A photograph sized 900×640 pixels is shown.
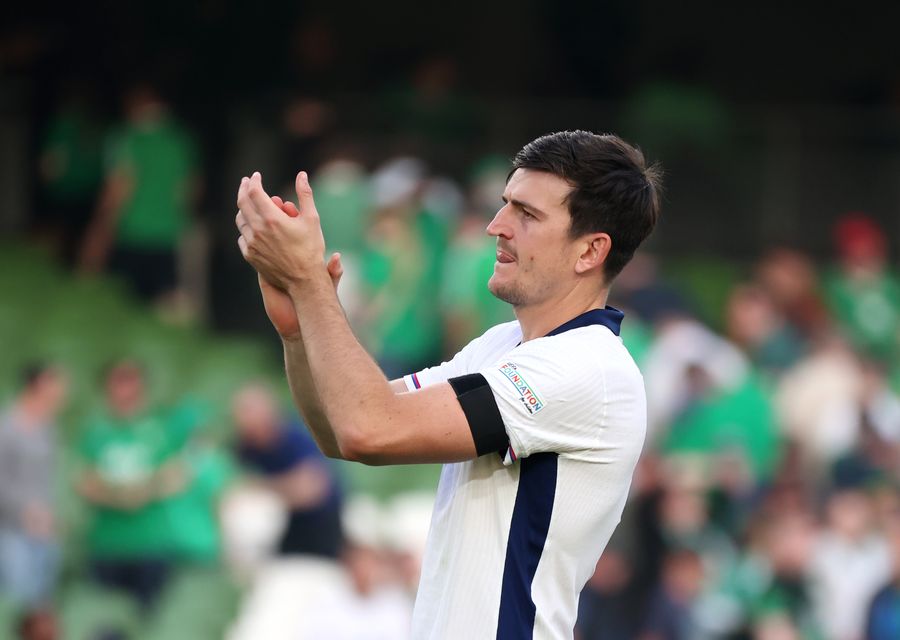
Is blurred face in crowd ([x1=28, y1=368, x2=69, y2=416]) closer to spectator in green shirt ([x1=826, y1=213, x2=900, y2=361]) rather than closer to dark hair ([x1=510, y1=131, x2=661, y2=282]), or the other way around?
spectator in green shirt ([x1=826, y1=213, x2=900, y2=361])

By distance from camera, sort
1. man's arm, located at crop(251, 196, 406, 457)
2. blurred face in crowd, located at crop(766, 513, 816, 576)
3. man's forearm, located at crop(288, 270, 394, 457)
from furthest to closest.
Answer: blurred face in crowd, located at crop(766, 513, 816, 576) < man's arm, located at crop(251, 196, 406, 457) < man's forearm, located at crop(288, 270, 394, 457)

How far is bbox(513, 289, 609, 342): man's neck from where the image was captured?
2994mm

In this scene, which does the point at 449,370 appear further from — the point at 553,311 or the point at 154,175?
the point at 154,175

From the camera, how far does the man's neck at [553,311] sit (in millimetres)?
2994

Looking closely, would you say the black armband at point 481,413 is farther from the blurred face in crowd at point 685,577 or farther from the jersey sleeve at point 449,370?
the blurred face in crowd at point 685,577

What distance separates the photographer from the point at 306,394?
10.2 feet

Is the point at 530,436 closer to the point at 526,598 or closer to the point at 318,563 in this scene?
the point at 526,598

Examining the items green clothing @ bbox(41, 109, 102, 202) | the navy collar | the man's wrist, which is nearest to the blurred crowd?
green clothing @ bbox(41, 109, 102, 202)

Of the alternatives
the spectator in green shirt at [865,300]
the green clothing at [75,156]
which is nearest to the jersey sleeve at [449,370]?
the spectator in green shirt at [865,300]

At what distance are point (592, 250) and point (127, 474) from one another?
16.7ft

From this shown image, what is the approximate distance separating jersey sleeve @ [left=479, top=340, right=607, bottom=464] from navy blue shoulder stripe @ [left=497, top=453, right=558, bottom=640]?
0.17ft

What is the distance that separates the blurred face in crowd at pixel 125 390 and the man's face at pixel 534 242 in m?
4.94

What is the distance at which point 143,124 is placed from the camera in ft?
31.8

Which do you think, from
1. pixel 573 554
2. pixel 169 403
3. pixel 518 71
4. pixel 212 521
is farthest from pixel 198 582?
pixel 518 71
